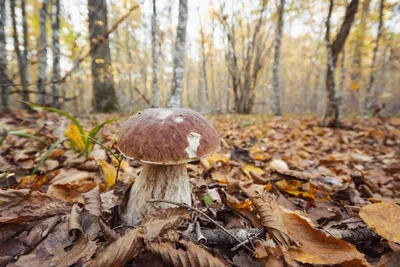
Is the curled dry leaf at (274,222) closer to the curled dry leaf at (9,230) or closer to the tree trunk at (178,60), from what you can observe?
the curled dry leaf at (9,230)

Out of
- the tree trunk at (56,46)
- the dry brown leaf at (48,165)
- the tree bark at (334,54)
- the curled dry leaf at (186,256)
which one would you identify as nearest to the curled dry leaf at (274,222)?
the curled dry leaf at (186,256)

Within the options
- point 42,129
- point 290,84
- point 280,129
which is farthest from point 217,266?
point 290,84

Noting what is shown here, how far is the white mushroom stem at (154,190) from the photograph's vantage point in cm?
128

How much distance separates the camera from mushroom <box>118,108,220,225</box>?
3.65 feet

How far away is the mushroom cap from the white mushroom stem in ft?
0.82

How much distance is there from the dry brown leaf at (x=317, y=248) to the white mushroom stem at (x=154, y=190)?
23.4 inches

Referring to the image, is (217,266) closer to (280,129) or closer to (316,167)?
(316,167)

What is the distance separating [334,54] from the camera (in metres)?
5.20

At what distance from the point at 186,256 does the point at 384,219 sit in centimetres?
96

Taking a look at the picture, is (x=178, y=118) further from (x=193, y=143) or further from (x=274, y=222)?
(x=274, y=222)

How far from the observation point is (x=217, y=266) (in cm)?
84

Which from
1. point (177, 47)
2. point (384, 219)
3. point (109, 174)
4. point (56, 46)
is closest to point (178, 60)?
point (177, 47)

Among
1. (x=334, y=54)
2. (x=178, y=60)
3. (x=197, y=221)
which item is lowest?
(x=197, y=221)

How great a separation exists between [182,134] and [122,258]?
583mm
